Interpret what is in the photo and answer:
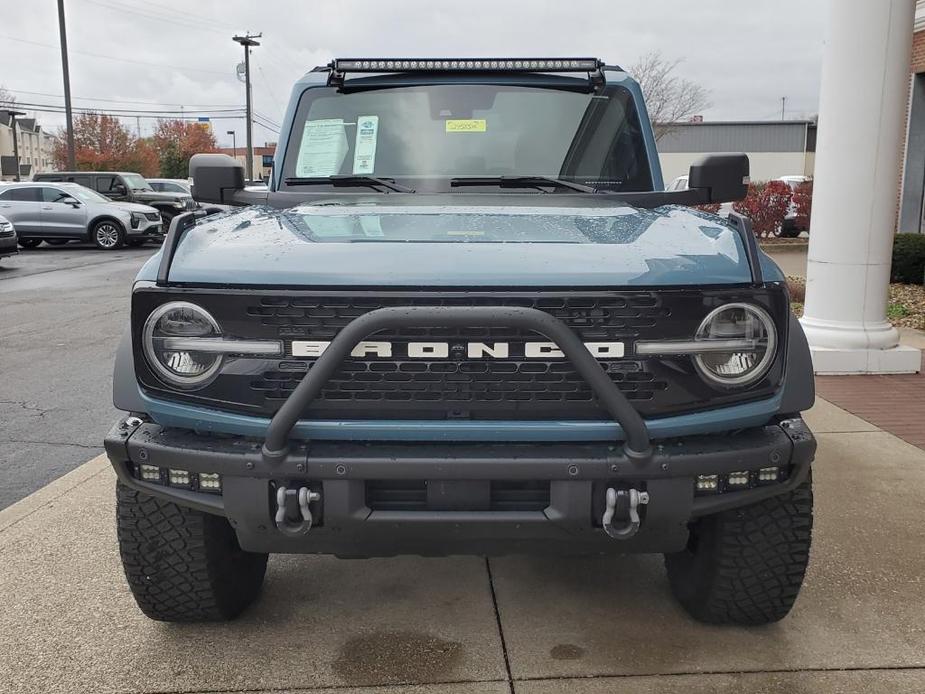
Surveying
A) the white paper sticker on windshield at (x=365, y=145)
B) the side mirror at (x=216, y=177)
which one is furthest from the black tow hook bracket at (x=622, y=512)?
the side mirror at (x=216, y=177)

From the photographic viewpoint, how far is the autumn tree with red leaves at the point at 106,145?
66688mm

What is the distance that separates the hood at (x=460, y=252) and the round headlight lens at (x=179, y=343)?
0.34 feet

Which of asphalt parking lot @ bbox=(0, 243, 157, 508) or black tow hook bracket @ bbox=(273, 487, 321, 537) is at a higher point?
black tow hook bracket @ bbox=(273, 487, 321, 537)

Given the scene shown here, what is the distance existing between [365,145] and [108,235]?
1950 cm

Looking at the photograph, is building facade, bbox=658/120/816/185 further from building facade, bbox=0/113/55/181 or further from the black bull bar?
building facade, bbox=0/113/55/181

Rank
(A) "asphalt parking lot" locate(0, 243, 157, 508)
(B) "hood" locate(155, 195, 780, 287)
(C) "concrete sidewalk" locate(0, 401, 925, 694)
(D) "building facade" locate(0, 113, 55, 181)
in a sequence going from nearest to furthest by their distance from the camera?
(B) "hood" locate(155, 195, 780, 287) < (C) "concrete sidewalk" locate(0, 401, 925, 694) < (A) "asphalt parking lot" locate(0, 243, 157, 508) < (D) "building facade" locate(0, 113, 55, 181)

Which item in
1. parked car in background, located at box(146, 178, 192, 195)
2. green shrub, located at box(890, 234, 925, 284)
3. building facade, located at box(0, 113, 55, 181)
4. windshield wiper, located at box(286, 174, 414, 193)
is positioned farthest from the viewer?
building facade, located at box(0, 113, 55, 181)

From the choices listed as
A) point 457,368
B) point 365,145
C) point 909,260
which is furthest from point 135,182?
point 457,368

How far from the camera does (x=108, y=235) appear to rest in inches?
848

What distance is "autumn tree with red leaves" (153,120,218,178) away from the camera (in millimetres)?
71250

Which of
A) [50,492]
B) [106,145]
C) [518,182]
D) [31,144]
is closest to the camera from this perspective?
A: [518,182]

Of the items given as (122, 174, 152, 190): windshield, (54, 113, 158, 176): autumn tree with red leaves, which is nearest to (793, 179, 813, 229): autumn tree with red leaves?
(122, 174, 152, 190): windshield

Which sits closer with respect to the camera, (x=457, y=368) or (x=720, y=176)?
(x=457, y=368)

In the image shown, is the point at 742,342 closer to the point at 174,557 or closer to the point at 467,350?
the point at 467,350
